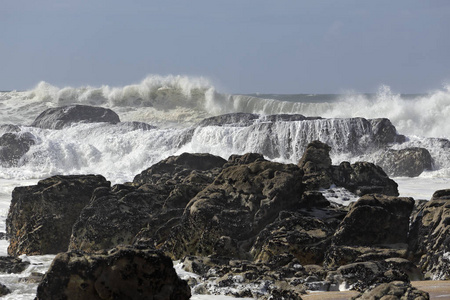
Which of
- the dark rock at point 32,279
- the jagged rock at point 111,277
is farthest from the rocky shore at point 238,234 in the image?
the dark rock at point 32,279

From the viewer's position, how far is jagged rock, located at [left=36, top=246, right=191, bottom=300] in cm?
667

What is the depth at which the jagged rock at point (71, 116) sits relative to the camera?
153 feet

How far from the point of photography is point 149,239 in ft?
42.2

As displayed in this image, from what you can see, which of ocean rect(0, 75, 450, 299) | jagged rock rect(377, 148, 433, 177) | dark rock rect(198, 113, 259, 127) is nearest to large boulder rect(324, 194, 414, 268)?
ocean rect(0, 75, 450, 299)

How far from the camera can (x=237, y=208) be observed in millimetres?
12750

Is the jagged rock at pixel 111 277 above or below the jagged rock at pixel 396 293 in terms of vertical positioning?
below

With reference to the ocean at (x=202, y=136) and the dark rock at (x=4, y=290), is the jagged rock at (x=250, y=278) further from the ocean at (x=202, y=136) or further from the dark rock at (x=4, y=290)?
the ocean at (x=202, y=136)

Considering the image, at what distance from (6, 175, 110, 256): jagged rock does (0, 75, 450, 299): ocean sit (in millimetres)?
711

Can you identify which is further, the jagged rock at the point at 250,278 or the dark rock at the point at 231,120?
the dark rock at the point at 231,120

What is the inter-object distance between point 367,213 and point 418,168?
55.9 ft

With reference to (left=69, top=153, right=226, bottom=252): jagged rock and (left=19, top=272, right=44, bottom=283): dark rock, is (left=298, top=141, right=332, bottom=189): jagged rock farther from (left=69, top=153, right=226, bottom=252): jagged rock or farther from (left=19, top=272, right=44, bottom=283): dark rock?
(left=19, top=272, right=44, bottom=283): dark rock

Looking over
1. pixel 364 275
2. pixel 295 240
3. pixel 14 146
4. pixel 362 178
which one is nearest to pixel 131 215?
pixel 295 240

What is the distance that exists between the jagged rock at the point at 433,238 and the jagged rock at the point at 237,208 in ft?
7.61

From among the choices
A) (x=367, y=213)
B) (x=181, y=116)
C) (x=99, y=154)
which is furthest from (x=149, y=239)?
(x=181, y=116)
